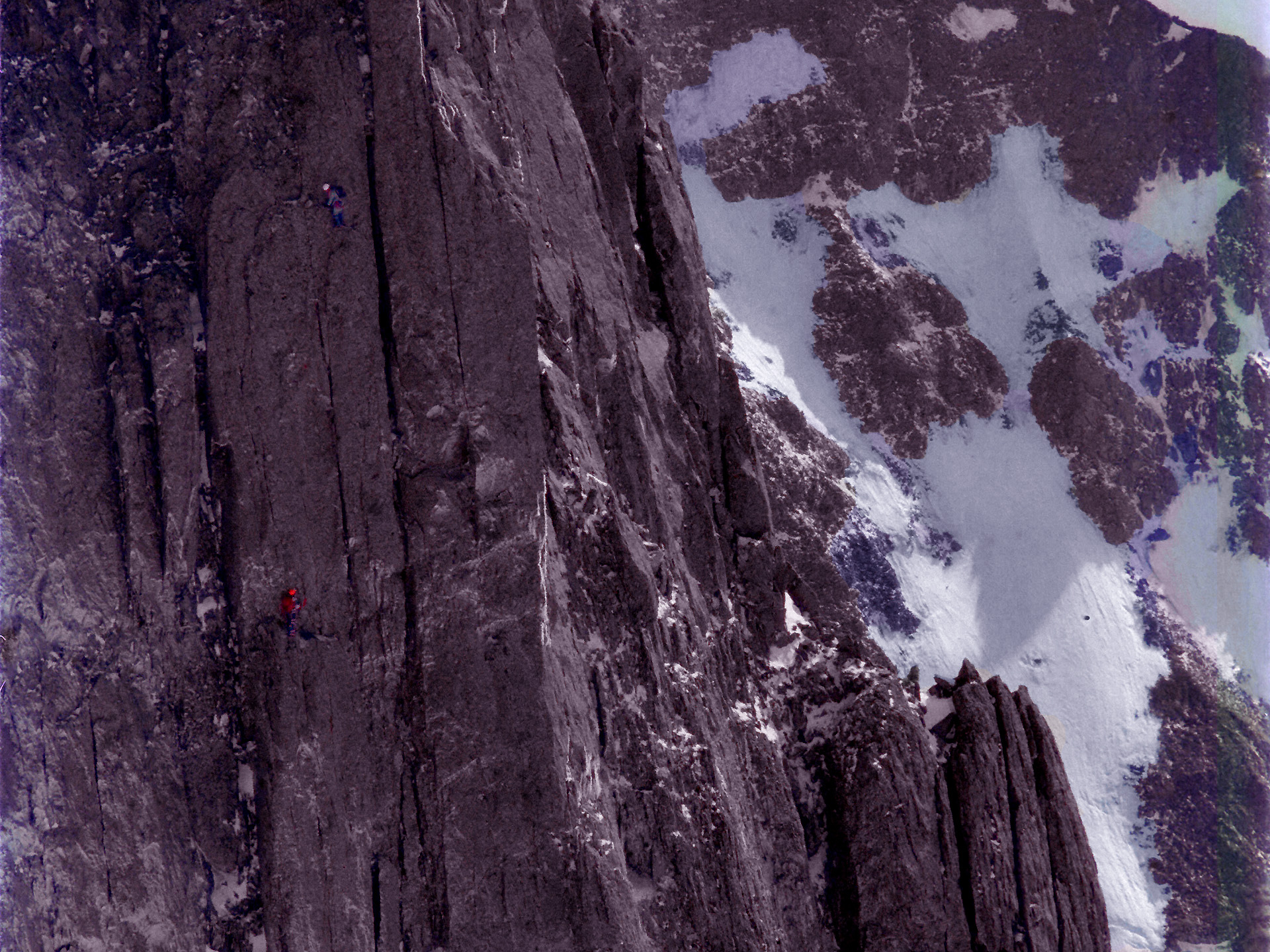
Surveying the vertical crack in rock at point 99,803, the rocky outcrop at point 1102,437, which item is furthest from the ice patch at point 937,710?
the rocky outcrop at point 1102,437

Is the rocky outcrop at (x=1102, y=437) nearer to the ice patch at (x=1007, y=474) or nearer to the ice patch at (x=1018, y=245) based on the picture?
the ice patch at (x=1007, y=474)

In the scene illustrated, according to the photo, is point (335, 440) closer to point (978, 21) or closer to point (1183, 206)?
point (978, 21)

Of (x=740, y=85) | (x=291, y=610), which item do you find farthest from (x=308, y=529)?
(x=740, y=85)

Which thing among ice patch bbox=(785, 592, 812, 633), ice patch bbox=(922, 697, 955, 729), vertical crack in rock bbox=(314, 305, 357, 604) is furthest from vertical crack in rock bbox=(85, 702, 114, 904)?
ice patch bbox=(922, 697, 955, 729)

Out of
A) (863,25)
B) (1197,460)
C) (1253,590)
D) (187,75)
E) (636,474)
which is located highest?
(863,25)

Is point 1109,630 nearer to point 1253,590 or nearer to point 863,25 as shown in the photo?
point 1253,590

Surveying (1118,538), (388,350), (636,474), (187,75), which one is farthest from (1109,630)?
(187,75)
